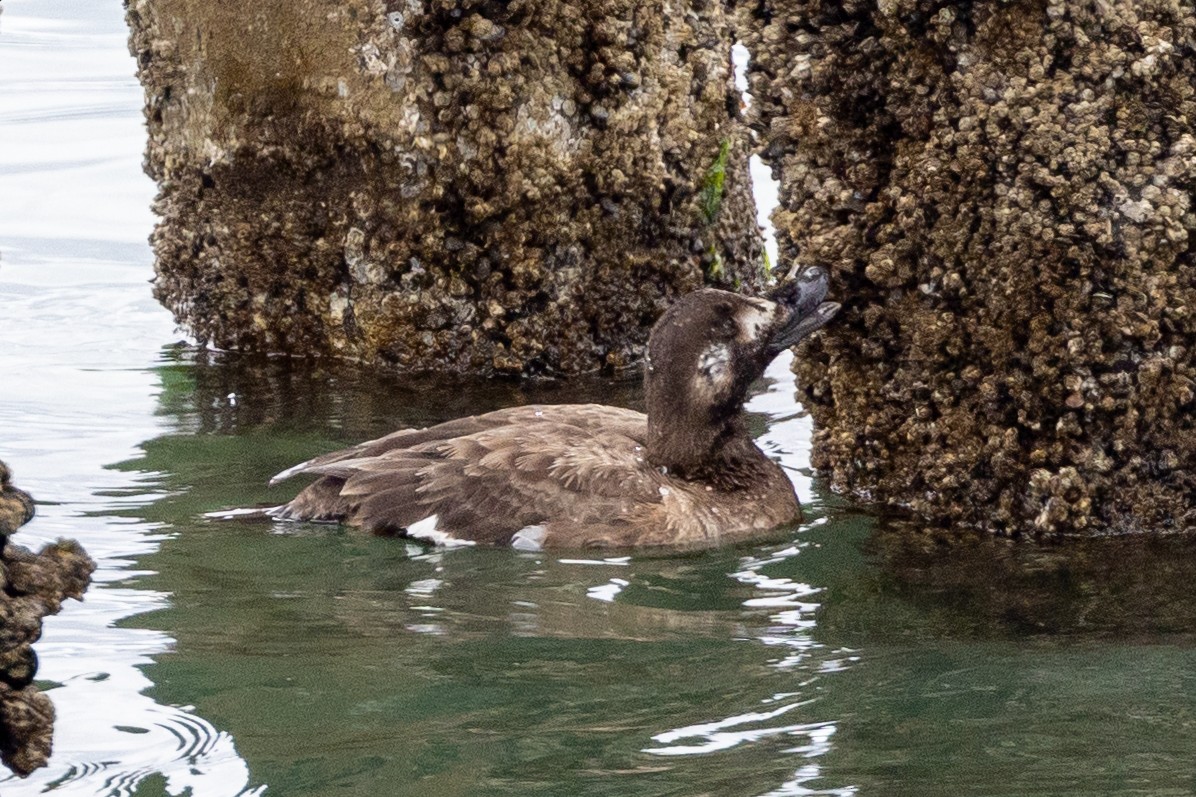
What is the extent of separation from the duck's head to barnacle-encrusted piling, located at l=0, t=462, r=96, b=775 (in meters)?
3.60

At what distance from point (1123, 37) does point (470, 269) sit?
397 centimetres

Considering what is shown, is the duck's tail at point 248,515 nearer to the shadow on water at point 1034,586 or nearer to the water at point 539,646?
the water at point 539,646

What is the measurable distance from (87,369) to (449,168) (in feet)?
7.24

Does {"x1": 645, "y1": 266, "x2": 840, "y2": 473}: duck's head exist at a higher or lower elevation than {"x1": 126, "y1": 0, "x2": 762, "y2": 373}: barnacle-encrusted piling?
lower

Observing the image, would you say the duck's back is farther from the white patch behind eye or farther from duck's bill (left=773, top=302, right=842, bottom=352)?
duck's bill (left=773, top=302, right=842, bottom=352)

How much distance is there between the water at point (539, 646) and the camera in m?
4.77

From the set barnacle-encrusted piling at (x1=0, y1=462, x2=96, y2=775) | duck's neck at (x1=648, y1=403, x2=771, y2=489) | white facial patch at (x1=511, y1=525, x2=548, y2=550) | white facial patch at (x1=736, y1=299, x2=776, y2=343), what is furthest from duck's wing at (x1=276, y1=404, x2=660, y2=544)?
barnacle-encrusted piling at (x1=0, y1=462, x2=96, y2=775)

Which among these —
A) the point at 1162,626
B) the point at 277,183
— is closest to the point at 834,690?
the point at 1162,626

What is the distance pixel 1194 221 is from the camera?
258 inches

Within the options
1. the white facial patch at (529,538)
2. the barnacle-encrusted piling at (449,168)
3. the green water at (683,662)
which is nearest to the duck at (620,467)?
the white facial patch at (529,538)

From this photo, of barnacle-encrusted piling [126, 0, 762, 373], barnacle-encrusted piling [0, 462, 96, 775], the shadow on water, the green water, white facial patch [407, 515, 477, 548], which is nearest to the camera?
barnacle-encrusted piling [0, 462, 96, 775]

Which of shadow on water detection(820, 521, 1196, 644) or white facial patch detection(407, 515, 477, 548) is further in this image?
white facial patch detection(407, 515, 477, 548)

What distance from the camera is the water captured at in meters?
4.77

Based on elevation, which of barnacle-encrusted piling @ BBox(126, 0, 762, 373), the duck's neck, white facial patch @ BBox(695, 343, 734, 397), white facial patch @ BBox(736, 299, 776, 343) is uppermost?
barnacle-encrusted piling @ BBox(126, 0, 762, 373)
